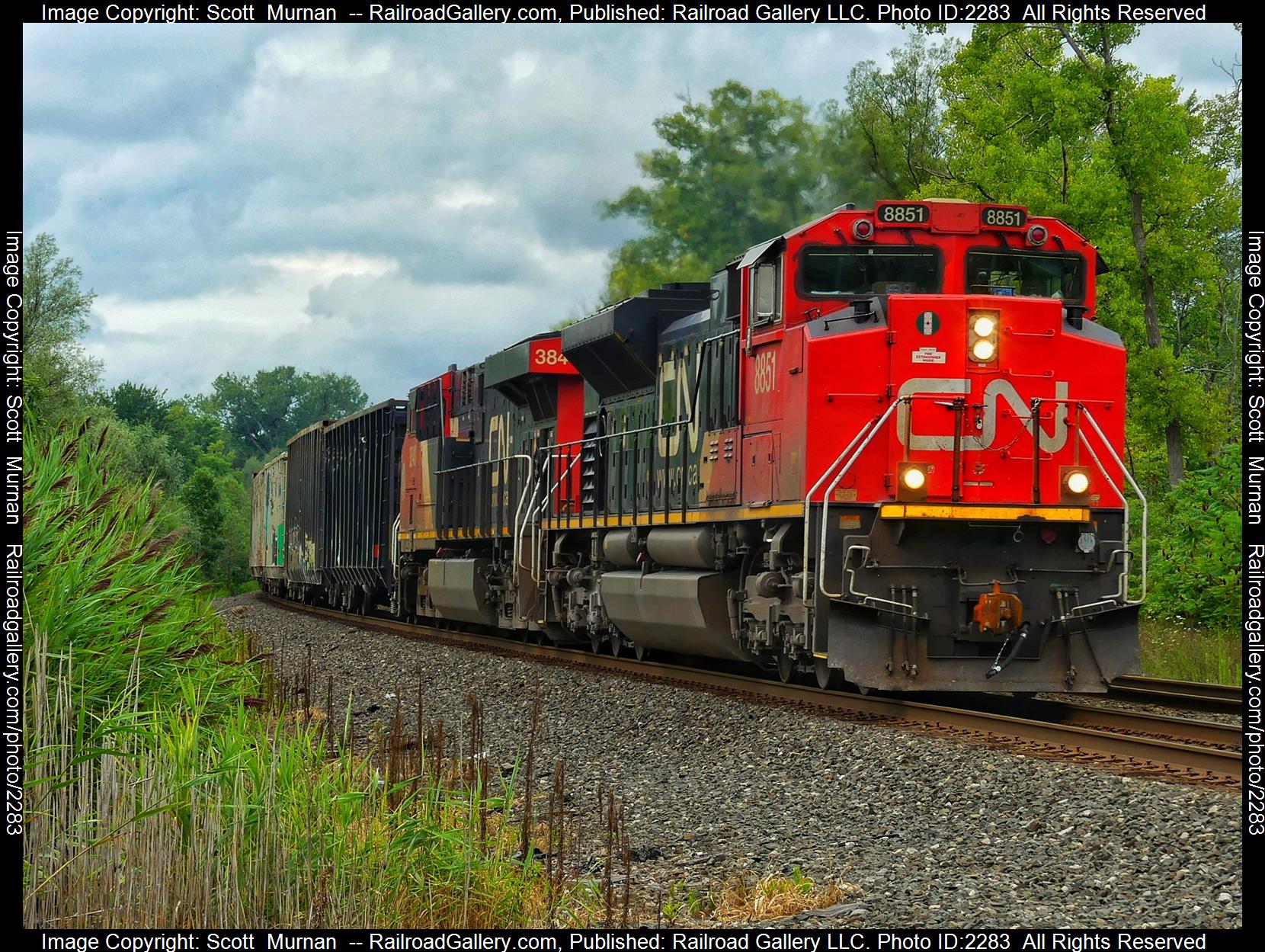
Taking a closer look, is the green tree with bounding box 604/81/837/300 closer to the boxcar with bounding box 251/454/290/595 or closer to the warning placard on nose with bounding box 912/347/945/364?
the boxcar with bounding box 251/454/290/595

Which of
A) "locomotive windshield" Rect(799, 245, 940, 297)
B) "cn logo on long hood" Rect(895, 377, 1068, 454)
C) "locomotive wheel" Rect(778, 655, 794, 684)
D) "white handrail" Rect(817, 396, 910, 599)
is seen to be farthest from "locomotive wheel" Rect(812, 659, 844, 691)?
"locomotive windshield" Rect(799, 245, 940, 297)

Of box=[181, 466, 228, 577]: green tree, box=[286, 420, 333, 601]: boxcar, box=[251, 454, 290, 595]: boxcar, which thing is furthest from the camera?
box=[181, 466, 228, 577]: green tree

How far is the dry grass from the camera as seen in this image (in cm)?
524

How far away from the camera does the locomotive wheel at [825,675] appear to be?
1023 centimetres

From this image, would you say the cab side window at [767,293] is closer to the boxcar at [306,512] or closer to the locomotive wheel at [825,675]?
the locomotive wheel at [825,675]

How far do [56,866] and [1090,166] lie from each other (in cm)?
1659

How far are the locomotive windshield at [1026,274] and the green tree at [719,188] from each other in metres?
21.3

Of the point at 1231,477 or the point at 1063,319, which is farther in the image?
the point at 1231,477

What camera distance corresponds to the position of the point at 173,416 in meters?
84.6

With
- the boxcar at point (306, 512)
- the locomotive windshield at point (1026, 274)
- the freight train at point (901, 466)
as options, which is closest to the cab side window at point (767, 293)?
the freight train at point (901, 466)

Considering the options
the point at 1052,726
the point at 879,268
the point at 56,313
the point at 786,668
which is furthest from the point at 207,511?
the point at 1052,726

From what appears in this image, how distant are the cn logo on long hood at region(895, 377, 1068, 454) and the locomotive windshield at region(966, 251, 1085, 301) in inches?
35.2
